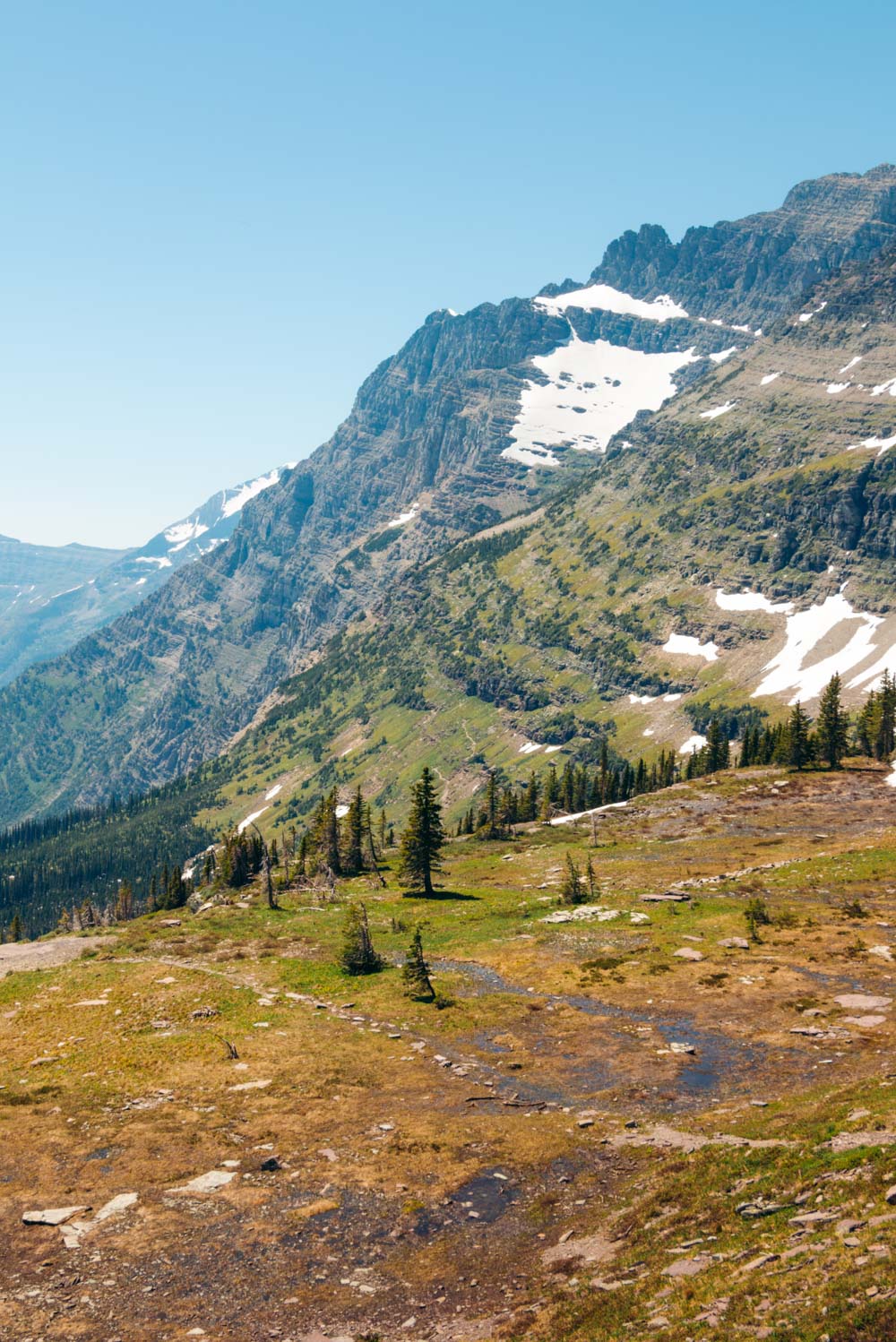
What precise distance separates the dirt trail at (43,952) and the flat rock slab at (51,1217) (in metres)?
39.6

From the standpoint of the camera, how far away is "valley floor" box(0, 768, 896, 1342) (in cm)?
2350

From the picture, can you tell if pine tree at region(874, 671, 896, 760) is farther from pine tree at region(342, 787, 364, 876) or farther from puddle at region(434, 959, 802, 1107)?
puddle at region(434, 959, 802, 1107)

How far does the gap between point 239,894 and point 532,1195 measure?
88.2m

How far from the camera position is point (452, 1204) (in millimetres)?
30969

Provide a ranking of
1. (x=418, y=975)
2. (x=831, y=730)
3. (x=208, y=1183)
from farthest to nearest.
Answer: (x=831, y=730), (x=418, y=975), (x=208, y=1183)

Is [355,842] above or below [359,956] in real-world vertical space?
above

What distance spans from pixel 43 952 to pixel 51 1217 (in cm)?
4864

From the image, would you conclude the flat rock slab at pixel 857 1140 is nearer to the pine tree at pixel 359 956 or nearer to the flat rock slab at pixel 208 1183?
the flat rock slab at pixel 208 1183

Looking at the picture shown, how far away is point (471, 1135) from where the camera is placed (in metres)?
35.9

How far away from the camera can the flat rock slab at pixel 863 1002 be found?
153ft

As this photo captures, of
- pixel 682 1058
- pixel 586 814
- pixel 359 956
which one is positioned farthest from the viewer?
pixel 586 814

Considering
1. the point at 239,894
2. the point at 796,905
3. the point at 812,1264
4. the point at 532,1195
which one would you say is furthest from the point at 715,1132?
the point at 239,894

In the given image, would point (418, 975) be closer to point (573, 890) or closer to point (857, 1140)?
point (573, 890)

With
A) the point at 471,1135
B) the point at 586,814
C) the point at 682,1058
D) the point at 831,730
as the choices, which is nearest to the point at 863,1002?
the point at 682,1058
